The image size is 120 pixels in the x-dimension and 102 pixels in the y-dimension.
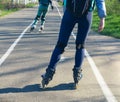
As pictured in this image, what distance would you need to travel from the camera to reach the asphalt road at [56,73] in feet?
21.5

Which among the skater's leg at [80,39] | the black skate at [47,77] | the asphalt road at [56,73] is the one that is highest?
the skater's leg at [80,39]

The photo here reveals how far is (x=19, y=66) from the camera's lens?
9.13 metres

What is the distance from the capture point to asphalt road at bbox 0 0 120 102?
6562mm

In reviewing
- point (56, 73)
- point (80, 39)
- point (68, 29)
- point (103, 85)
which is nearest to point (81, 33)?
point (80, 39)

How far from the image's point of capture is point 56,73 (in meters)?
8.33

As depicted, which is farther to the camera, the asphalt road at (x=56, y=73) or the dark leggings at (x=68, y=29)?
the dark leggings at (x=68, y=29)

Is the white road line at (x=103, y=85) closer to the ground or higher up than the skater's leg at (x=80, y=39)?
closer to the ground

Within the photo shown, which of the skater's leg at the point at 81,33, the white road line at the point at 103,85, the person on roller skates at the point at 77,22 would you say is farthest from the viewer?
the skater's leg at the point at 81,33

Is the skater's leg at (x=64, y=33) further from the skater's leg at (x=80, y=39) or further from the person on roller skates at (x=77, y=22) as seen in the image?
the skater's leg at (x=80, y=39)

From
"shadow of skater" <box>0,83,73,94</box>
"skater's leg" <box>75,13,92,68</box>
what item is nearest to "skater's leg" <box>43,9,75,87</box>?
"skater's leg" <box>75,13,92,68</box>

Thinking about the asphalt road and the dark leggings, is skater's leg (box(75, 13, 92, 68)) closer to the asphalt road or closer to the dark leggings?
the dark leggings

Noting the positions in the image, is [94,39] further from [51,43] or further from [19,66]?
[19,66]

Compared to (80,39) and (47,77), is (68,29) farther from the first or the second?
(47,77)

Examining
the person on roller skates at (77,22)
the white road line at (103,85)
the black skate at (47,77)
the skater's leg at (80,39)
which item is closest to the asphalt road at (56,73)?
the white road line at (103,85)
